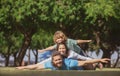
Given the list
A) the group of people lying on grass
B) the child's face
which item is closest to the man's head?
the group of people lying on grass

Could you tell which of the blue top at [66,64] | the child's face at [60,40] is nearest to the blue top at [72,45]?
the child's face at [60,40]

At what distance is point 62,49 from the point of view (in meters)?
3.62

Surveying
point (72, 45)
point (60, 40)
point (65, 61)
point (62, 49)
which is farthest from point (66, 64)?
point (72, 45)

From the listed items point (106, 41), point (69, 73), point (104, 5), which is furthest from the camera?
point (106, 41)

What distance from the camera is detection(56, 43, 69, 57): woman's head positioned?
11.7 feet

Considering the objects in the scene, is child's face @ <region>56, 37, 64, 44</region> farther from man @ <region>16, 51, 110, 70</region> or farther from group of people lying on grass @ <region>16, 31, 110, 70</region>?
man @ <region>16, 51, 110, 70</region>

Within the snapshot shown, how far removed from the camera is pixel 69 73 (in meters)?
3.36

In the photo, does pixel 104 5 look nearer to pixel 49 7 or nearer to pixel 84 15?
pixel 84 15

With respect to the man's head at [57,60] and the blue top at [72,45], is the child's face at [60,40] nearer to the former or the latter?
the blue top at [72,45]

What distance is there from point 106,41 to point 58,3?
15.1 metres

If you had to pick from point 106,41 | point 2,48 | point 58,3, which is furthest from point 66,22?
point 2,48

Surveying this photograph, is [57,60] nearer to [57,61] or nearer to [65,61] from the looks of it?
[57,61]

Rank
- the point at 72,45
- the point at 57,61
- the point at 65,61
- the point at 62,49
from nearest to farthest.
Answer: the point at 57,61 < the point at 65,61 < the point at 62,49 < the point at 72,45

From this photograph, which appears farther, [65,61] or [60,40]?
[60,40]
